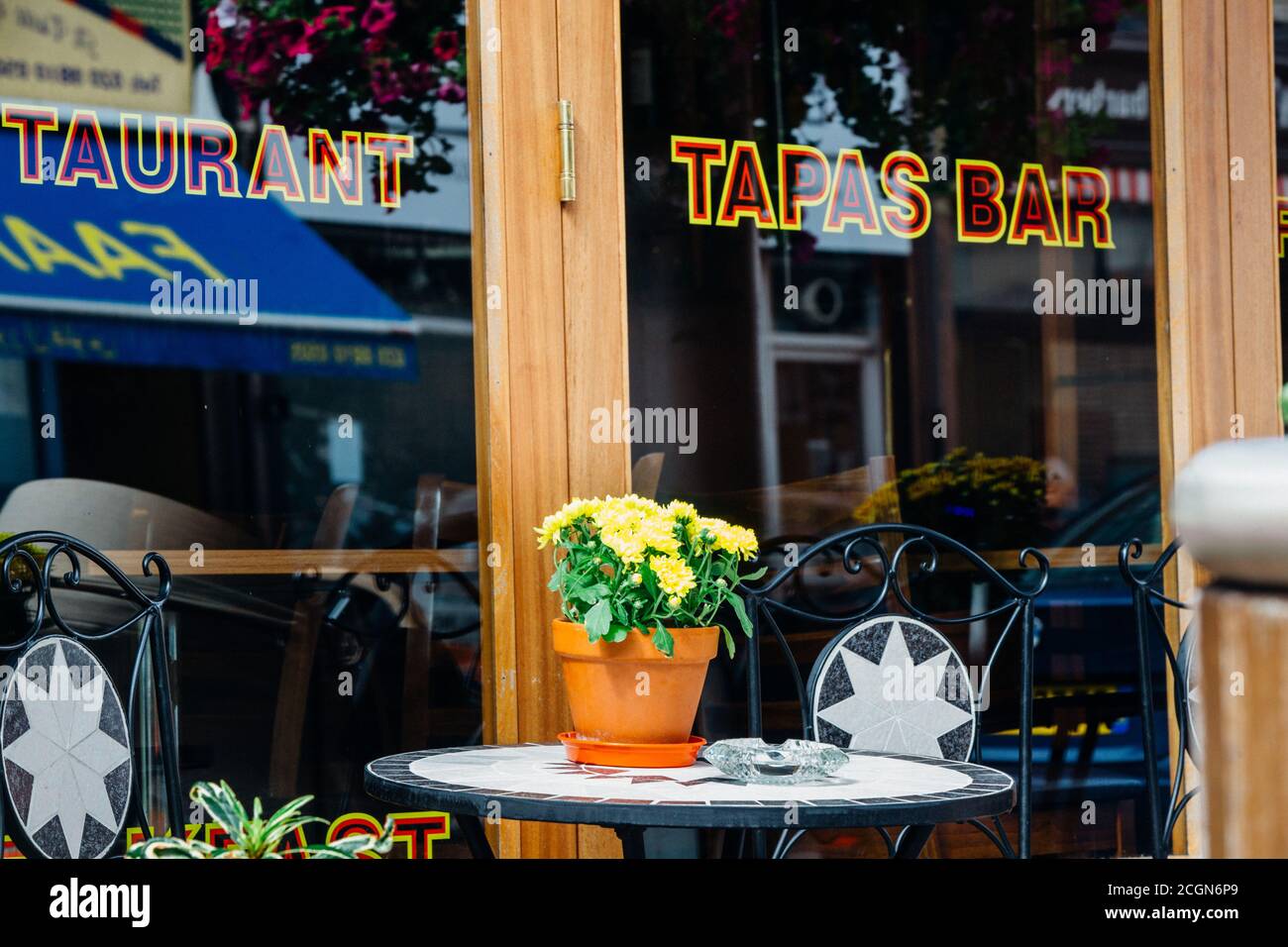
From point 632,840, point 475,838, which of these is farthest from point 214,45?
point 632,840

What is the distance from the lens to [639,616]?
1937mm

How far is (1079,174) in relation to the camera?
144 inches

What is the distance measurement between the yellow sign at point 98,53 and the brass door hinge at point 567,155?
2.91 feet

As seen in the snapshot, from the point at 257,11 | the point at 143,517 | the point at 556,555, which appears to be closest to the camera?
the point at 556,555

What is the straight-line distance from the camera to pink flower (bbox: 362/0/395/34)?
3.27 metres

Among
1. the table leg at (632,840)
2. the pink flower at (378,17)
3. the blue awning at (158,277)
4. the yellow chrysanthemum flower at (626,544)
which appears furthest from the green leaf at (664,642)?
the pink flower at (378,17)

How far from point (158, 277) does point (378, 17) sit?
82cm

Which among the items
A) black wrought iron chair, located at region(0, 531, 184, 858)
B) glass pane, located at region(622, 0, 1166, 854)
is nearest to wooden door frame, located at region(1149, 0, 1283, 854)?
glass pane, located at region(622, 0, 1166, 854)

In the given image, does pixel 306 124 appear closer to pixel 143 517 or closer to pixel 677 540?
pixel 143 517

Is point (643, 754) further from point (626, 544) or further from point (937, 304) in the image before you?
point (937, 304)

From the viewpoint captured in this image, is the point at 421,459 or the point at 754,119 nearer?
the point at 421,459
